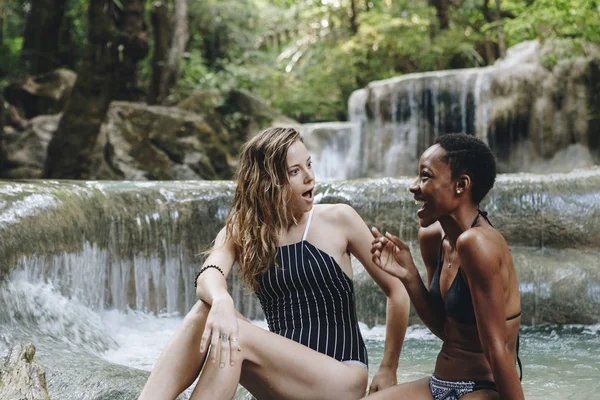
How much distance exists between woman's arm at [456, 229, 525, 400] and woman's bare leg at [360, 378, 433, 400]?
35 centimetres

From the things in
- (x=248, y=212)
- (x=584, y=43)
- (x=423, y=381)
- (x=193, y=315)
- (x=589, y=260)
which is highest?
(x=584, y=43)

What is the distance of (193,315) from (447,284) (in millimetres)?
934

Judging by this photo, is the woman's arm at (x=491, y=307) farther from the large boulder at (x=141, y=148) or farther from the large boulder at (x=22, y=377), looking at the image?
the large boulder at (x=141, y=148)

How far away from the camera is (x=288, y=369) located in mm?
2775

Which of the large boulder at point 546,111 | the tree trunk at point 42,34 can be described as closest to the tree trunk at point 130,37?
the large boulder at point 546,111

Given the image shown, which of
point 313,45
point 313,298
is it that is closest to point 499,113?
point 313,45

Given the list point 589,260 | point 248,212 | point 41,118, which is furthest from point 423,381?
point 41,118

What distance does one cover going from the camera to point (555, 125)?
11.5 m

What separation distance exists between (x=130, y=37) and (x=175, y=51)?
19.1 feet

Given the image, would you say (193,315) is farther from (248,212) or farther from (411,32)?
(411,32)

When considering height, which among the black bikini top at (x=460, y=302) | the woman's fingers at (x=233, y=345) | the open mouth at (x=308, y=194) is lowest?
the woman's fingers at (x=233, y=345)

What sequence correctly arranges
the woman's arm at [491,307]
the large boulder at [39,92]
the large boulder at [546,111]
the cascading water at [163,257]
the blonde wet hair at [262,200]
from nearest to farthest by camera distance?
the woman's arm at [491,307] < the blonde wet hair at [262,200] < the cascading water at [163,257] < the large boulder at [546,111] < the large boulder at [39,92]

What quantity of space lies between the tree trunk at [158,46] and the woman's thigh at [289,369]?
47.3 ft

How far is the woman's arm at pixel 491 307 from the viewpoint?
2.39 metres
